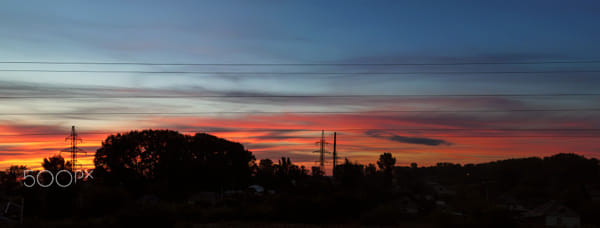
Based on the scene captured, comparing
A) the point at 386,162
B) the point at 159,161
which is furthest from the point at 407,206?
the point at 386,162

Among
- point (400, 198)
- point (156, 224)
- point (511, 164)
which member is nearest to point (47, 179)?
point (156, 224)

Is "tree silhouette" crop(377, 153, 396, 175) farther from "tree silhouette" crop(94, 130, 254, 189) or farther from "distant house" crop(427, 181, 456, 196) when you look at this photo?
"tree silhouette" crop(94, 130, 254, 189)

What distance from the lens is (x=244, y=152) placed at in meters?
106

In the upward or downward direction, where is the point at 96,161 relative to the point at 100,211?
upward

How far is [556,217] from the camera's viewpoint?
62.8m

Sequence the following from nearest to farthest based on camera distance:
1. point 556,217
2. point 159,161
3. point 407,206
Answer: point 556,217 → point 407,206 → point 159,161

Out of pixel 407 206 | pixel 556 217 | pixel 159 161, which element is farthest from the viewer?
pixel 159 161

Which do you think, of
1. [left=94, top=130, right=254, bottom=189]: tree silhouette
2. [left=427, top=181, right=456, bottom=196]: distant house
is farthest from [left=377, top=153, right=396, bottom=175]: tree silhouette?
[left=94, top=130, right=254, bottom=189]: tree silhouette

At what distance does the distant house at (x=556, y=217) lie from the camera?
202ft

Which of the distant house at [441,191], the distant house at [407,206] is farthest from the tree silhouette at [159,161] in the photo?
the distant house at [441,191]

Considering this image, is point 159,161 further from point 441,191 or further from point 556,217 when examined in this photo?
point 441,191

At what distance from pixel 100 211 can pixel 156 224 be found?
A: 28376mm

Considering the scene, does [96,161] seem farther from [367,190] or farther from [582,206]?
[582,206]

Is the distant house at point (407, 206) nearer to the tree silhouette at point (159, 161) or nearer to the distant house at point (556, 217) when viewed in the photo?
the distant house at point (556, 217)
